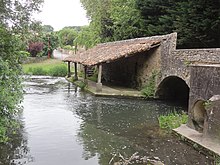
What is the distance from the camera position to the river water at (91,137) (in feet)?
26.8

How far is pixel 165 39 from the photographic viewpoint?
675 inches

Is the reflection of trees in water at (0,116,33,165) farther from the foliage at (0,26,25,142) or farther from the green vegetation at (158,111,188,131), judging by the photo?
the green vegetation at (158,111,188,131)

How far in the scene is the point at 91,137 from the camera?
10016 mm

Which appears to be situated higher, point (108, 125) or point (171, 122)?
point (171, 122)

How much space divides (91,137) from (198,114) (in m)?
3.64

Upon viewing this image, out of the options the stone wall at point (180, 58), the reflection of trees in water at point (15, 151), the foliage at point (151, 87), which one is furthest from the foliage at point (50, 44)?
the reflection of trees in water at point (15, 151)

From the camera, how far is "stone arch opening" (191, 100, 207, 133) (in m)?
10.0

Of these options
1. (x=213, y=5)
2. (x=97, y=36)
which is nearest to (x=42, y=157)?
(x=213, y=5)

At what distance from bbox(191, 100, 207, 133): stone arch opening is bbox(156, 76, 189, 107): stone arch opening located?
23.8 ft

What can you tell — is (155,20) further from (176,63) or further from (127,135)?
(127,135)

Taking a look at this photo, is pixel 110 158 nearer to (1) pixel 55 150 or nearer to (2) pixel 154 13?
(1) pixel 55 150

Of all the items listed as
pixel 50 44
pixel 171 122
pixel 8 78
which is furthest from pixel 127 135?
pixel 50 44

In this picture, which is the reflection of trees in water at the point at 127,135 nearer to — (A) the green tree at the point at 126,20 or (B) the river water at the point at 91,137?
(B) the river water at the point at 91,137

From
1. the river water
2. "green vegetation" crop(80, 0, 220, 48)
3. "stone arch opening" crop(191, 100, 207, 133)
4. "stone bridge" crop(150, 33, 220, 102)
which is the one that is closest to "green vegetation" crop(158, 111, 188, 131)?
the river water
